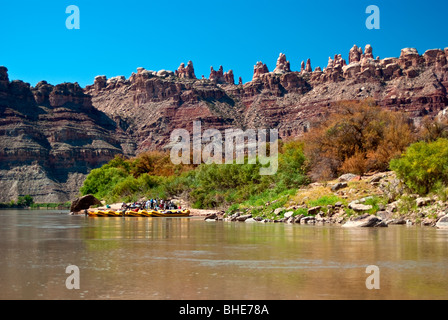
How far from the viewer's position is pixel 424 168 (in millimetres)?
26391

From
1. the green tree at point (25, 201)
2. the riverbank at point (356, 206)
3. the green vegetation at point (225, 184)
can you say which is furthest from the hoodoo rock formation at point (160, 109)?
the riverbank at point (356, 206)

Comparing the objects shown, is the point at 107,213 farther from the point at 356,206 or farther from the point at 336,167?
the point at 356,206

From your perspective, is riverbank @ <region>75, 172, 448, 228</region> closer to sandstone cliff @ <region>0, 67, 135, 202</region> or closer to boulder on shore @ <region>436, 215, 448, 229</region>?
boulder on shore @ <region>436, 215, 448, 229</region>

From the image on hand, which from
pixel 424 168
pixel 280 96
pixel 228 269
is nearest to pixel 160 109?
pixel 280 96

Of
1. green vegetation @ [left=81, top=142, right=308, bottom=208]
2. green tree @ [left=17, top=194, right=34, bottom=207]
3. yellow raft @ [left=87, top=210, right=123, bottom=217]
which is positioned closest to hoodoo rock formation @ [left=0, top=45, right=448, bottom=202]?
green tree @ [left=17, top=194, right=34, bottom=207]

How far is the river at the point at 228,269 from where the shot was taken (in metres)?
8.32

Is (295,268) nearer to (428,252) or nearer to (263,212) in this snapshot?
(428,252)

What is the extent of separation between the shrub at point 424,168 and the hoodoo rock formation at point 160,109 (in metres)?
100.0

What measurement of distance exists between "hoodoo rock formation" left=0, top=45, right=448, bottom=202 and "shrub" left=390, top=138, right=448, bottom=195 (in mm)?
99967

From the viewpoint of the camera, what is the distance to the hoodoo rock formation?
13700cm

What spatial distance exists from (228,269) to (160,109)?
171m

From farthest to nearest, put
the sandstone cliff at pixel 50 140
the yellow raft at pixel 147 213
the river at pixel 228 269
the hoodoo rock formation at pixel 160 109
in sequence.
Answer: the hoodoo rock formation at pixel 160 109 < the sandstone cliff at pixel 50 140 < the yellow raft at pixel 147 213 < the river at pixel 228 269

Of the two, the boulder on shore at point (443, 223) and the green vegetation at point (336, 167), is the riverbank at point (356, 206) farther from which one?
the green vegetation at point (336, 167)

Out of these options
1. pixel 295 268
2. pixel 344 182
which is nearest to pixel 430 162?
pixel 344 182
